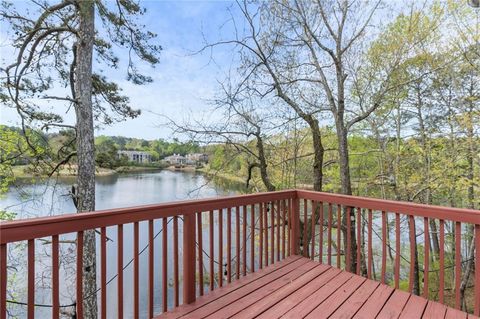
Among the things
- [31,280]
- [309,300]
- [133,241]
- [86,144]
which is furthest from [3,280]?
[86,144]

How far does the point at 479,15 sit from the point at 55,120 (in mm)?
9955

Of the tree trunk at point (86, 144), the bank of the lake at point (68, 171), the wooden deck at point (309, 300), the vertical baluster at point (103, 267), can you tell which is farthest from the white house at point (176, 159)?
the vertical baluster at point (103, 267)

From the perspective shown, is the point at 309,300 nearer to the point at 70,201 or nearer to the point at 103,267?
the point at 103,267

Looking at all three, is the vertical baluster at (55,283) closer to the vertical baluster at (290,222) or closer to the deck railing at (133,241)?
the deck railing at (133,241)

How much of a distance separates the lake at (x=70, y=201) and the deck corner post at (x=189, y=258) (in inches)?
104

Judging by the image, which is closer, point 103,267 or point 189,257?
point 103,267

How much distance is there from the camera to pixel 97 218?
173 centimetres

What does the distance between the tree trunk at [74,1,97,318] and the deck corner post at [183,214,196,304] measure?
3.88m

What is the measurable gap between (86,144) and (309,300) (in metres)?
5.16

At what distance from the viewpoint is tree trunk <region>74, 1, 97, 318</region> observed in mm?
5176

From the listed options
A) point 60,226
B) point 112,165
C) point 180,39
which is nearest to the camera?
point 60,226

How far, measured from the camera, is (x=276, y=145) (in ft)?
23.3

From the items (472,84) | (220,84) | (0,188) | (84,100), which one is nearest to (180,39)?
(220,84)

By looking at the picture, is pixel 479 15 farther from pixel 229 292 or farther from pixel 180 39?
pixel 229 292
